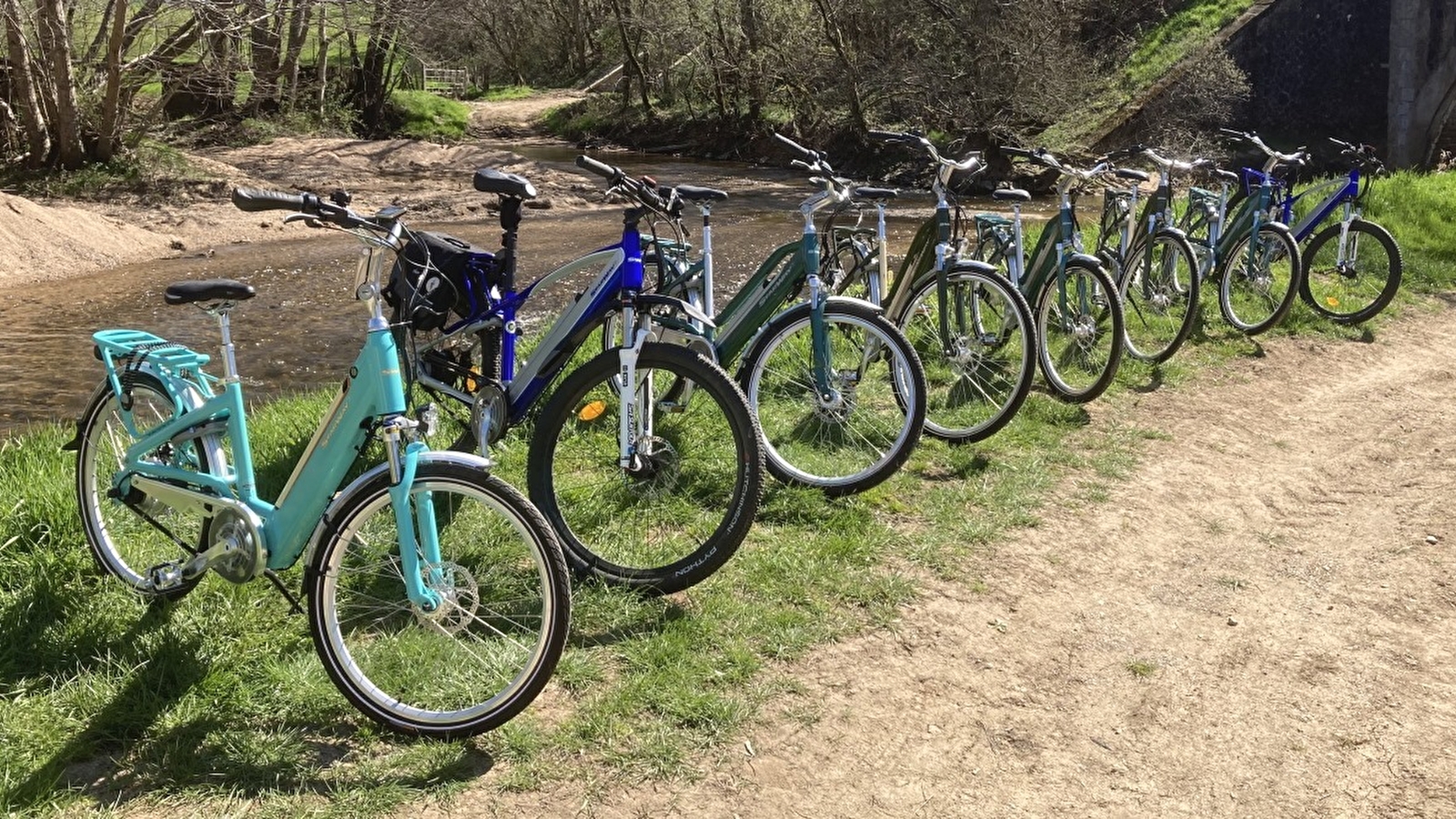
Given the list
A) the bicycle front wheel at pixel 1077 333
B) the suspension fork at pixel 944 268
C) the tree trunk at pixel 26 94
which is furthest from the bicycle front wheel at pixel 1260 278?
the tree trunk at pixel 26 94

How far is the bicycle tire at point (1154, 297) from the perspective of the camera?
23.8 ft

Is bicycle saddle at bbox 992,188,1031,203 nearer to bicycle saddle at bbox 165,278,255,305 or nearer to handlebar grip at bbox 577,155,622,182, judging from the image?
handlebar grip at bbox 577,155,622,182

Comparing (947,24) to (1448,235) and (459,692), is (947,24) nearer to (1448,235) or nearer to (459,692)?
(1448,235)

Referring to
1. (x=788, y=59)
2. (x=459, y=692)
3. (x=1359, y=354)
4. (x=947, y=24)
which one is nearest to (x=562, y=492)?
(x=459, y=692)

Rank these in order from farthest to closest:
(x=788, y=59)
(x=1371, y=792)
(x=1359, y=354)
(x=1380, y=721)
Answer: (x=788, y=59) → (x=1359, y=354) → (x=1380, y=721) → (x=1371, y=792)

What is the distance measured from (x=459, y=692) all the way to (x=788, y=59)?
21878 millimetres

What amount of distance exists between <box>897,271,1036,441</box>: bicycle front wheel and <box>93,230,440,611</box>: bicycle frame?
3096 millimetres

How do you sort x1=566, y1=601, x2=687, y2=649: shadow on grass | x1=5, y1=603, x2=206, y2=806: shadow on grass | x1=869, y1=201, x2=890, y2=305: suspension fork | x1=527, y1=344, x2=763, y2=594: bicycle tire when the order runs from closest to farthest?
x1=5, y1=603, x2=206, y2=806: shadow on grass < x1=566, y1=601, x2=687, y2=649: shadow on grass < x1=527, y1=344, x2=763, y2=594: bicycle tire < x1=869, y1=201, x2=890, y2=305: suspension fork

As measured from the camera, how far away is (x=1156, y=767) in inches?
124

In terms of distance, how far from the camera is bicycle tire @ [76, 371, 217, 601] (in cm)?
360

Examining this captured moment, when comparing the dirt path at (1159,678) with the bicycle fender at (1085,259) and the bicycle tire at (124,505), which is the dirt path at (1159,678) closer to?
the bicycle fender at (1085,259)

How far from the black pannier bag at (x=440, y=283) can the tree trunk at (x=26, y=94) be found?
11289 millimetres

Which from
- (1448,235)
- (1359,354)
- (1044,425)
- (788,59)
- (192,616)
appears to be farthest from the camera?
(788,59)

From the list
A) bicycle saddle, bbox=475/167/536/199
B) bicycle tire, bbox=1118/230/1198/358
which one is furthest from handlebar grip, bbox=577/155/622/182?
bicycle tire, bbox=1118/230/1198/358
